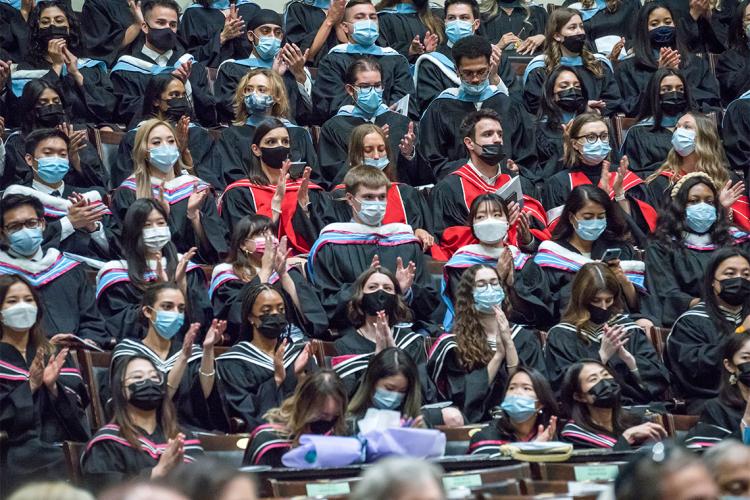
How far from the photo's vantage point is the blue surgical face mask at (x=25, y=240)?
7672 millimetres

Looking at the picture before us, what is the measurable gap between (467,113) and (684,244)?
5.77ft

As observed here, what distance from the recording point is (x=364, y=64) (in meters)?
9.34

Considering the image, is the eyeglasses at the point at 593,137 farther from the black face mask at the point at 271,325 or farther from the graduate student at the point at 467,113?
the black face mask at the point at 271,325

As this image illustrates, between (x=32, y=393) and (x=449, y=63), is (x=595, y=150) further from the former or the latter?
(x=32, y=393)

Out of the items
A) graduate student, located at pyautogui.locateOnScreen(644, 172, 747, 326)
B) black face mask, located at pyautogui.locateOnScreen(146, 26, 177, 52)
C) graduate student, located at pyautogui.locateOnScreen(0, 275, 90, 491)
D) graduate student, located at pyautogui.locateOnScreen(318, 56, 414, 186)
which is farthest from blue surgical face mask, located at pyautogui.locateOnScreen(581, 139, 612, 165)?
graduate student, located at pyautogui.locateOnScreen(0, 275, 90, 491)

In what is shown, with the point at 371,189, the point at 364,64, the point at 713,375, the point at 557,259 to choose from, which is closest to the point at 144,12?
the point at 364,64

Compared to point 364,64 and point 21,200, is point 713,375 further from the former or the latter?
point 21,200

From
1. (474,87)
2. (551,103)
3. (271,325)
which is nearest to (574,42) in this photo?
(551,103)

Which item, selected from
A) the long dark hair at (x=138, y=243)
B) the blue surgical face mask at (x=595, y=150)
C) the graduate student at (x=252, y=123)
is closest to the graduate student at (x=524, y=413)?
the long dark hair at (x=138, y=243)

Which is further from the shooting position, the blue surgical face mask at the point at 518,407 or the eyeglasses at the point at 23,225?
the eyeglasses at the point at 23,225

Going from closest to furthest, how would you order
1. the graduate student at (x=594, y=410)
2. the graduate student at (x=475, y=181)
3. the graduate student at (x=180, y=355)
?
the graduate student at (x=594, y=410) < the graduate student at (x=180, y=355) < the graduate student at (x=475, y=181)

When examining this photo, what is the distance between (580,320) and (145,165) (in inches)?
102

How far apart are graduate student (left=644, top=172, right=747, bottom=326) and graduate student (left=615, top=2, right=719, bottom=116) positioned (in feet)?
6.18

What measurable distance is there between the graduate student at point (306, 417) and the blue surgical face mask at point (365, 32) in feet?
13.9
